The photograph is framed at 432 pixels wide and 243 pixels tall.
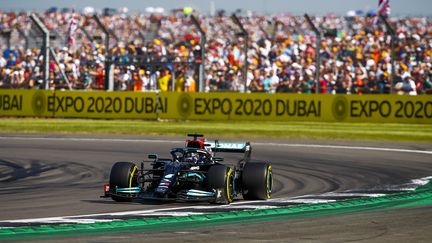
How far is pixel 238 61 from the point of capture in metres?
42.2

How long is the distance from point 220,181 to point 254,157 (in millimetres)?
9897

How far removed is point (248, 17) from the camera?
54.1 meters

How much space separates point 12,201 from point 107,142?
14208 millimetres

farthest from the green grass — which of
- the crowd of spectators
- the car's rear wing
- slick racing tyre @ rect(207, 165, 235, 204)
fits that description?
slick racing tyre @ rect(207, 165, 235, 204)

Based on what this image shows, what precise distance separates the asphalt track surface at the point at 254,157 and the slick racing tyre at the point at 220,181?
59 cm

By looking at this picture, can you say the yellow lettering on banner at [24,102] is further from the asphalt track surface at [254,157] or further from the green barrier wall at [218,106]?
the asphalt track surface at [254,157]

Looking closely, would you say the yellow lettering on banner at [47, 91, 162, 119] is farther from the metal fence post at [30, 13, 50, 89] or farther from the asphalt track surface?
the asphalt track surface

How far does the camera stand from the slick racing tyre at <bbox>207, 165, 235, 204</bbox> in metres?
12.9

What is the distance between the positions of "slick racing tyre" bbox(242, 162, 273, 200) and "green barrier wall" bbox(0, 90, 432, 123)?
22.5 meters

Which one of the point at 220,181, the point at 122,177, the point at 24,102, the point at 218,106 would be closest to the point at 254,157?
the point at 122,177

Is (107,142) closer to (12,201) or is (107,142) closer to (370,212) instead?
(12,201)

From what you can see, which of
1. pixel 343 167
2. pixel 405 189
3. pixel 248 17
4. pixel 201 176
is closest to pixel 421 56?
pixel 248 17

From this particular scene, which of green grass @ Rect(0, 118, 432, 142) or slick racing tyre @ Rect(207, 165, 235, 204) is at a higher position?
green grass @ Rect(0, 118, 432, 142)

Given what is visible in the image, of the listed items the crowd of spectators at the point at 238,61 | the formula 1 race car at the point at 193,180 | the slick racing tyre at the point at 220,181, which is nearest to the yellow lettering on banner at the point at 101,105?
the crowd of spectators at the point at 238,61
